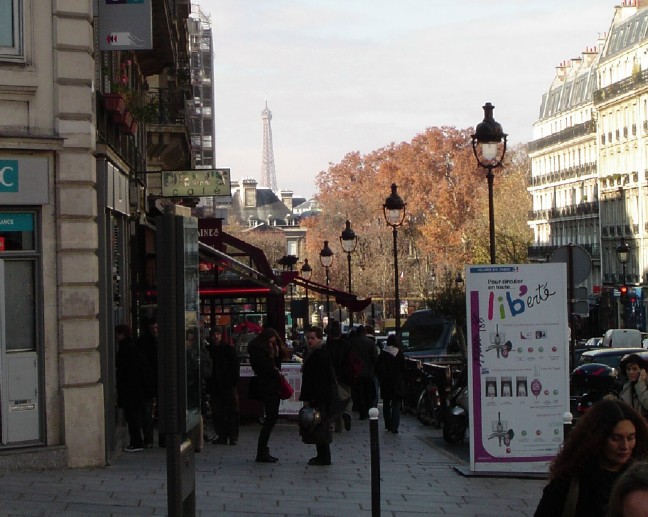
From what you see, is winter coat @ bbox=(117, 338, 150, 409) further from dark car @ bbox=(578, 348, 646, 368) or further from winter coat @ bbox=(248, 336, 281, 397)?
dark car @ bbox=(578, 348, 646, 368)

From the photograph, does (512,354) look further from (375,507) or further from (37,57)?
(37,57)

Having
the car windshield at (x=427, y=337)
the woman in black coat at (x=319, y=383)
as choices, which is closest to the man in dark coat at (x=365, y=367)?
the woman in black coat at (x=319, y=383)

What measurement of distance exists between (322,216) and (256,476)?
92.2 m

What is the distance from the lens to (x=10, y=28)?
16.0 meters

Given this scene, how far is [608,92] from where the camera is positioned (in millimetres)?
102562

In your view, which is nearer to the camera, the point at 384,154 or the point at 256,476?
the point at 256,476

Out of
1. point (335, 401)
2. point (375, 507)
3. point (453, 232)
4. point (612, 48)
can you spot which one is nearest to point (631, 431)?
point (375, 507)

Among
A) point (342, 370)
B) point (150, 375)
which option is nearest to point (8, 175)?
point (150, 375)

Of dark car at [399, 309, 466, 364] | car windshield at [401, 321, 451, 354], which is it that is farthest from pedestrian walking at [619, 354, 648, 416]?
car windshield at [401, 321, 451, 354]

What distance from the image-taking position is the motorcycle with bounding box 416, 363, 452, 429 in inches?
968

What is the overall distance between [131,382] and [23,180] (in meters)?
3.51

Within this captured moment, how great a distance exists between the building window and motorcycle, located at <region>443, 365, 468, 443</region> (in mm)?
8275

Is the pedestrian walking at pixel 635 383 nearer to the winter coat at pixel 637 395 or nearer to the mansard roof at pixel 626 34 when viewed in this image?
the winter coat at pixel 637 395

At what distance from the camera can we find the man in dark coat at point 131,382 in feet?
60.1
